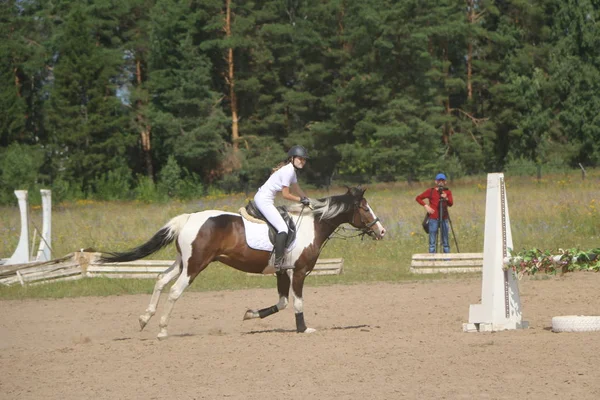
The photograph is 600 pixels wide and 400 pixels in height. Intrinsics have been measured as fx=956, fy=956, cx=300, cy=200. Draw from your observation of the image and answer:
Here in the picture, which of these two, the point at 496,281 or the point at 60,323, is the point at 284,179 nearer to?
the point at 496,281

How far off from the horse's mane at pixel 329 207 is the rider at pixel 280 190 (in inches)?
9.8

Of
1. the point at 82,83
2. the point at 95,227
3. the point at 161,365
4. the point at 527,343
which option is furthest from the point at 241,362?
the point at 82,83

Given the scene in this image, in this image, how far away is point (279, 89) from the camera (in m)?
58.8

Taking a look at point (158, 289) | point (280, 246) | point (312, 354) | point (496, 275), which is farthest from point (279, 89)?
point (312, 354)

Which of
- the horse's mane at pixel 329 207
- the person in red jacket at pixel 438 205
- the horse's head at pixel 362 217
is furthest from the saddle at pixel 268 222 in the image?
the person in red jacket at pixel 438 205

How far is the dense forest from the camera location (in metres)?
54.8

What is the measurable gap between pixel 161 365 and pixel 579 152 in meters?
50.9

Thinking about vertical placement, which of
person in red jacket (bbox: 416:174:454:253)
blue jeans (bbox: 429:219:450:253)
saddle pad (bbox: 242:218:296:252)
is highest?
saddle pad (bbox: 242:218:296:252)

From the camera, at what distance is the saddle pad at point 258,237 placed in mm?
12844

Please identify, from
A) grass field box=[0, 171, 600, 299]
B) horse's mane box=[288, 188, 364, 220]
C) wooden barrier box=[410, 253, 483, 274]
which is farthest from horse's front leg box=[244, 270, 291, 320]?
wooden barrier box=[410, 253, 483, 274]

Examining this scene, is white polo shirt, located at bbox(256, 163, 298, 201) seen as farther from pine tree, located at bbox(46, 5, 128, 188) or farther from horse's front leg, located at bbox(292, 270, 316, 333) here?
pine tree, located at bbox(46, 5, 128, 188)

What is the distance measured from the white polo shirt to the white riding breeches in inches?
2.2

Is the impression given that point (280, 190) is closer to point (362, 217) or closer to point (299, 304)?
point (362, 217)

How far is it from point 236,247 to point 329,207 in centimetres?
146
